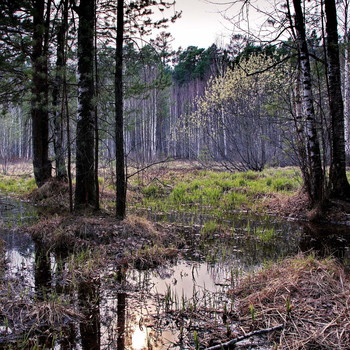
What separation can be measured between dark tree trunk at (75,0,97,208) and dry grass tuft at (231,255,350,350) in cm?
486

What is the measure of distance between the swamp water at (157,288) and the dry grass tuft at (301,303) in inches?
13.4

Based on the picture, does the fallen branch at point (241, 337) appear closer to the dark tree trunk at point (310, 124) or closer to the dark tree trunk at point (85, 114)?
the dark tree trunk at point (85, 114)

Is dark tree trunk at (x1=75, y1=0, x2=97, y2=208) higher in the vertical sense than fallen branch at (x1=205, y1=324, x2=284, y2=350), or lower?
higher

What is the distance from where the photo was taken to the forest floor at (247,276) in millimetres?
3109

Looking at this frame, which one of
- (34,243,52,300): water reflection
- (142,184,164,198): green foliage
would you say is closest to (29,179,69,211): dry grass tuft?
(142,184,164,198): green foliage

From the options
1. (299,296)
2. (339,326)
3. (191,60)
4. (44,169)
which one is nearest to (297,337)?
(339,326)

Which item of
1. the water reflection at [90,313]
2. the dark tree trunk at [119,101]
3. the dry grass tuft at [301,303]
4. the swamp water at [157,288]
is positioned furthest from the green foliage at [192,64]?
the water reflection at [90,313]

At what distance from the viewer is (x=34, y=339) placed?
2.98 meters

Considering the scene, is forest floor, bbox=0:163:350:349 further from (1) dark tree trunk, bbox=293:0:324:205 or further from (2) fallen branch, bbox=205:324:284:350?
(1) dark tree trunk, bbox=293:0:324:205

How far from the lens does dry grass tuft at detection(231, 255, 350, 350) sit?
2883 millimetres

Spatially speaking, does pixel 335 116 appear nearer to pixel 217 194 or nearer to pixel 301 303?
pixel 217 194

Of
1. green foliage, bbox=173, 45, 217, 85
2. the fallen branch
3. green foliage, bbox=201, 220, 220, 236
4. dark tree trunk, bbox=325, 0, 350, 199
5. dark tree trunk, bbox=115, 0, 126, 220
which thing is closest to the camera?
the fallen branch

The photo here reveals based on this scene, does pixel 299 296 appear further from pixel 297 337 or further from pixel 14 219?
pixel 14 219

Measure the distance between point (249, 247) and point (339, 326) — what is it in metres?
3.34
